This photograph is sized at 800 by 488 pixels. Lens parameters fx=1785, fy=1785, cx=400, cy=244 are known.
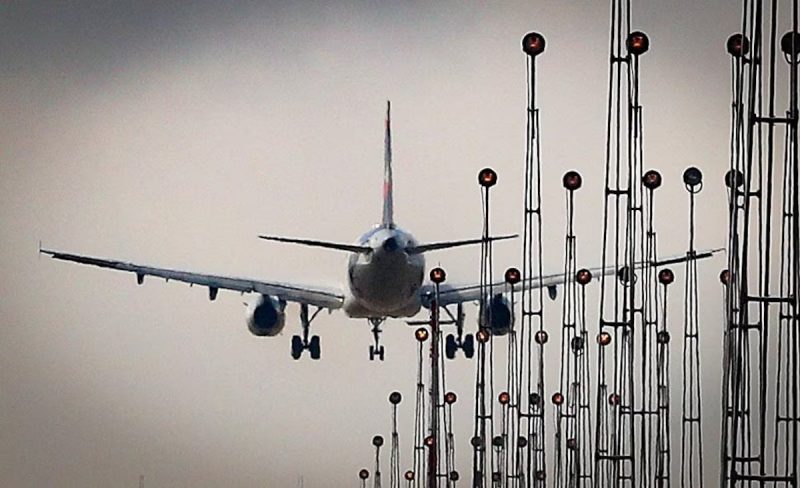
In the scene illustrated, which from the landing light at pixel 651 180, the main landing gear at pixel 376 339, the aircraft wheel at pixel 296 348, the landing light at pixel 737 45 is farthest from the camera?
the aircraft wheel at pixel 296 348

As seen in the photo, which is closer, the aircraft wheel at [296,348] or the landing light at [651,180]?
the landing light at [651,180]

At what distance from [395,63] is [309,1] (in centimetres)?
166

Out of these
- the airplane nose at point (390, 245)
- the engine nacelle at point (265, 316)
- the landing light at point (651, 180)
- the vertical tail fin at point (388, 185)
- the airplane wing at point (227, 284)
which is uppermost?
the vertical tail fin at point (388, 185)

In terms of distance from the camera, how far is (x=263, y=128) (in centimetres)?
2958

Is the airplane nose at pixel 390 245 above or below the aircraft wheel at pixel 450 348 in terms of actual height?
above

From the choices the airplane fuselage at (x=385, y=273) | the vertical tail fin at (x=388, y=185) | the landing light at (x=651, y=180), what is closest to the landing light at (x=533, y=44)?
the landing light at (x=651, y=180)

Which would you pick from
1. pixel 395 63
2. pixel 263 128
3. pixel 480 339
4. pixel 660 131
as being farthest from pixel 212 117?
pixel 480 339

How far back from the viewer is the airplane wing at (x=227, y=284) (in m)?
28.2

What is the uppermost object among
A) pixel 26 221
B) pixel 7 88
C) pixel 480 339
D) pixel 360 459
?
pixel 7 88

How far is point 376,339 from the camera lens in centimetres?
3069

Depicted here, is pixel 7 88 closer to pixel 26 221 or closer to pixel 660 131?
pixel 26 221

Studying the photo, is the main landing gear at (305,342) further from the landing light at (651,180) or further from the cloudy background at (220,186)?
the landing light at (651,180)

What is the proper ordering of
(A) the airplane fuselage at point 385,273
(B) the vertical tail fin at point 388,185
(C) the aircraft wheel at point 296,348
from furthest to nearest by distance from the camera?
(C) the aircraft wheel at point 296,348 → (B) the vertical tail fin at point 388,185 → (A) the airplane fuselage at point 385,273

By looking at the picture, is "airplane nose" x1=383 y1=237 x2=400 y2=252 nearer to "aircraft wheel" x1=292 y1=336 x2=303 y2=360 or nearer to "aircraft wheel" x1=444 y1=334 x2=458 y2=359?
"aircraft wheel" x1=444 y1=334 x2=458 y2=359
